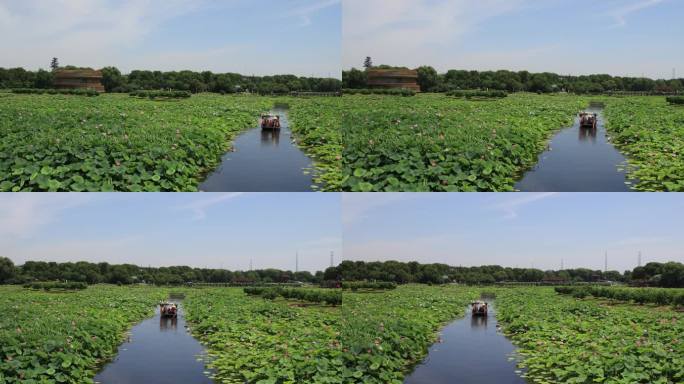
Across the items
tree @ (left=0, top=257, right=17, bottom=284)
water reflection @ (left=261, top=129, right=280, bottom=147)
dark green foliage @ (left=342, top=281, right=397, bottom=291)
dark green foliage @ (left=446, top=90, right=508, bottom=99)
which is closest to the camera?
dark green foliage @ (left=342, top=281, right=397, bottom=291)

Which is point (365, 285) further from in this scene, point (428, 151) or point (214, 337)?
point (428, 151)

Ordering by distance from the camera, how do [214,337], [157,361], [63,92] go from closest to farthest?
[157,361] → [214,337] → [63,92]

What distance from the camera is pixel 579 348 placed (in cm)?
796

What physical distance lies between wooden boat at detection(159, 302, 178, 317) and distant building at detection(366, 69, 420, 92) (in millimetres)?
6409

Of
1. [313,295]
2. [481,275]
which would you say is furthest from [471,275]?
[313,295]

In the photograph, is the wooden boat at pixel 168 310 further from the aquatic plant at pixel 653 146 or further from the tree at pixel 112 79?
the aquatic plant at pixel 653 146

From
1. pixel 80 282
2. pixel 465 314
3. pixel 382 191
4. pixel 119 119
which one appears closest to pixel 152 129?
pixel 119 119

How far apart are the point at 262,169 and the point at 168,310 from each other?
5.68m

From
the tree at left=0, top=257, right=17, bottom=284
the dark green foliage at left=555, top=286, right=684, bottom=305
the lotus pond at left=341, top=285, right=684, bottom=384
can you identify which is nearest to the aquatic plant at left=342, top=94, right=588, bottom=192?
the lotus pond at left=341, top=285, right=684, bottom=384

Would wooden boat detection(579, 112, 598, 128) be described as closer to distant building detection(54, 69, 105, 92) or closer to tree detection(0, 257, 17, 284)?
distant building detection(54, 69, 105, 92)

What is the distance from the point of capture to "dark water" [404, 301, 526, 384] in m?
8.16

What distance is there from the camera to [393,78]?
1330cm

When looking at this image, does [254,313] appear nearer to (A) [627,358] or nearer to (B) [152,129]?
(B) [152,129]

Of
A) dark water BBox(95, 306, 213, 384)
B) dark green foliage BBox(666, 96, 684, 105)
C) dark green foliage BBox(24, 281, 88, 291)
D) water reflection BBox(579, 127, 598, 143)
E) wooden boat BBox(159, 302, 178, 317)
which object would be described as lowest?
dark green foliage BBox(24, 281, 88, 291)
